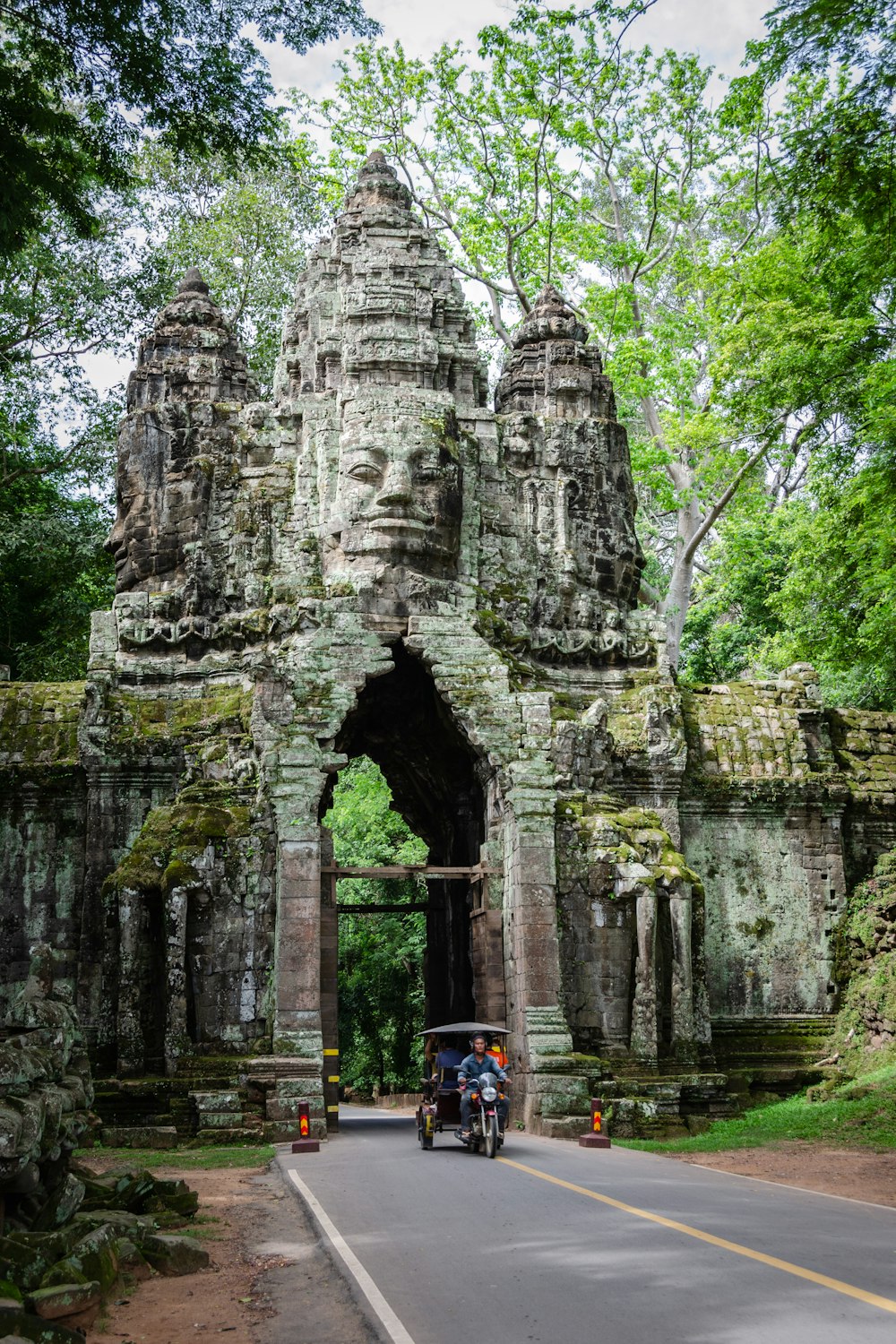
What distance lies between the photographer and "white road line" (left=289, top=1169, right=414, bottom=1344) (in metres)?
6.82

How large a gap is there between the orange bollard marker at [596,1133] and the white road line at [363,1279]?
517cm

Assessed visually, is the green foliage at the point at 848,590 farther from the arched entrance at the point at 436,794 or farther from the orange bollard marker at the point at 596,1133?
the orange bollard marker at the point at 596,1133

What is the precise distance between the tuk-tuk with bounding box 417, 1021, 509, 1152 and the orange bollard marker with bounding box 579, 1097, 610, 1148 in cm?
119

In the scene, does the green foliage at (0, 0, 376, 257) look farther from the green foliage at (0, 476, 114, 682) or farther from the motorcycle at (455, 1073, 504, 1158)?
the green foliage at (0, 476, 114, 682)

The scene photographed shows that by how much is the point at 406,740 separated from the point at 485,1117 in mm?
10355

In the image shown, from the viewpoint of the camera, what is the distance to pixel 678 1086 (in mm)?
17781

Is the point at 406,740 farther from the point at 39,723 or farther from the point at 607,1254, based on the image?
the point at 607,1254

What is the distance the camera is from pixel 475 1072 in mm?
14633

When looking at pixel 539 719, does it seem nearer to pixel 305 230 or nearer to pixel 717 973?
pixel 717 973

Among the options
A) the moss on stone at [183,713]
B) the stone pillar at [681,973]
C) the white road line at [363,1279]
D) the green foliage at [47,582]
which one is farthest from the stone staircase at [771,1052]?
the green foliage at [47,582]

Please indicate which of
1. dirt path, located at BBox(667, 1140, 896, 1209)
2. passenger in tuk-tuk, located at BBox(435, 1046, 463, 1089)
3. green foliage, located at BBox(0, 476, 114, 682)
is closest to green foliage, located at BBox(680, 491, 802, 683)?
green foliage, located at BBox(0, 476, 114, 682)

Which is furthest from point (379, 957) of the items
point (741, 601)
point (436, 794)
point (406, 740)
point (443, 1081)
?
point (443, 1081)

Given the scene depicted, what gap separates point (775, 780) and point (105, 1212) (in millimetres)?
14928

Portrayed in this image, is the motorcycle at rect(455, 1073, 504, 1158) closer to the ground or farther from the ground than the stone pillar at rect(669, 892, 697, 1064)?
closer to the ground
